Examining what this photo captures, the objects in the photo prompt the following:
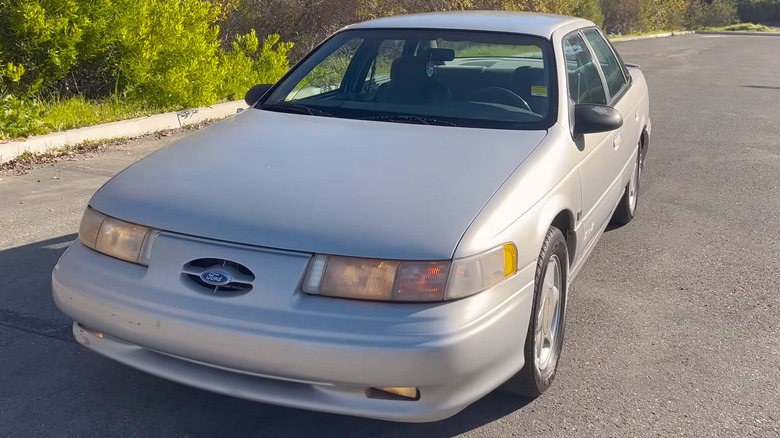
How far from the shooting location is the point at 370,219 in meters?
2.90

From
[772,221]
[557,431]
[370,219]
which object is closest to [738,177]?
[772,221]

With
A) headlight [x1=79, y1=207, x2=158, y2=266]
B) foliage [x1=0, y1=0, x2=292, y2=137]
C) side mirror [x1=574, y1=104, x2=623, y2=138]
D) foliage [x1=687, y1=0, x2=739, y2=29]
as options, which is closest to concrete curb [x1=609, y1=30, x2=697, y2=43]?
foliage [x1=687, y1=0, x2=739, y2=29]

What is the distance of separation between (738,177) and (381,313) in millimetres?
6119

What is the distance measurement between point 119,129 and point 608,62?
5.41m

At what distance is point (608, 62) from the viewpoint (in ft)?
18.1

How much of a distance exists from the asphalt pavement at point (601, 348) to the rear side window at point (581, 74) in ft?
3.70

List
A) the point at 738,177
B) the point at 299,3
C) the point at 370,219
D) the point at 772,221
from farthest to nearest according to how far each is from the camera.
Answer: the point at 299,3, the point at 738,177, the point at 772,221, the point at 370,219

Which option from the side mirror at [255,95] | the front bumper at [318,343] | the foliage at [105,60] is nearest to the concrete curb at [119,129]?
the foliage at [105,60]

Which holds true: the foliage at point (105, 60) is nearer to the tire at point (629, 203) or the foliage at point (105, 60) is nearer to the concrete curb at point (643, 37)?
the tire at point (629, 203)

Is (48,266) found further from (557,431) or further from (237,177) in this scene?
(557,431)

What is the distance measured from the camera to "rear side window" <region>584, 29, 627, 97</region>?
526 cm

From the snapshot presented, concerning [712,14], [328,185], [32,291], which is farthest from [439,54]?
[712,14]

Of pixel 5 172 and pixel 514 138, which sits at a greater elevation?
pixel 514 138

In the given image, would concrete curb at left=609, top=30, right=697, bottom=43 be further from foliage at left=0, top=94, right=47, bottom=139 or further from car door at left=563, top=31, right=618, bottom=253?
car door at left=563, top=31, right=618, bottom=253
